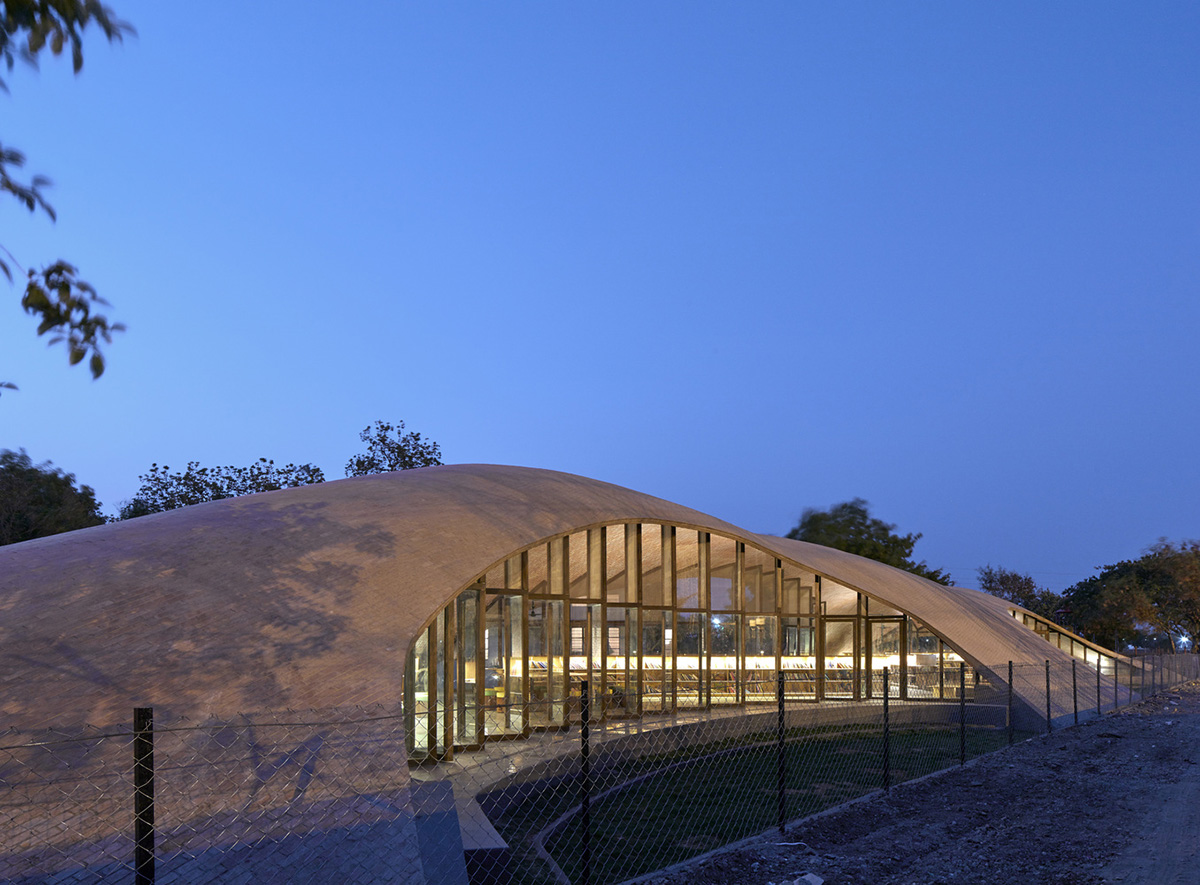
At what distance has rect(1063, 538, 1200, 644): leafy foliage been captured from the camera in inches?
2136

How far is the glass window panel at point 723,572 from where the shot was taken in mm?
20531

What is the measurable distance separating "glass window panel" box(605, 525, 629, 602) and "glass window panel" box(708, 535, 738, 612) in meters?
2.73

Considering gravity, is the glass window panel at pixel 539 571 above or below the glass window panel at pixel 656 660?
above

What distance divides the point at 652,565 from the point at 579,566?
247 centimetres

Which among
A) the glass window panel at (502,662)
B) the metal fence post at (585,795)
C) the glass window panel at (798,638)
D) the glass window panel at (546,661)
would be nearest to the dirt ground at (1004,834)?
the metal fence post at (585,795)

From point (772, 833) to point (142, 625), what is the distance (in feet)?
20.1

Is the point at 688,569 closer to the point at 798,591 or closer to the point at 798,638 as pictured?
the point at 798,591

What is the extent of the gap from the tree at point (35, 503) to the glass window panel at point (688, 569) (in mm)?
21863

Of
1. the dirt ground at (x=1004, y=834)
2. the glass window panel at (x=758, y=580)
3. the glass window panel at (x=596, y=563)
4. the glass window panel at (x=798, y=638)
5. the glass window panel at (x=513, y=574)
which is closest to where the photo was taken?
the dirt ground at (x=1004, y=834)

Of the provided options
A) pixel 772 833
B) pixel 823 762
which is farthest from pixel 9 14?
pixel 823 762

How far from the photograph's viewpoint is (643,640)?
1877 cm

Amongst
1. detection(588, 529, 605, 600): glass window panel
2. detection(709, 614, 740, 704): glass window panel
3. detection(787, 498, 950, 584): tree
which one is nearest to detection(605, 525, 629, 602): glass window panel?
detection(588, 529, 605, 600): glass window panel

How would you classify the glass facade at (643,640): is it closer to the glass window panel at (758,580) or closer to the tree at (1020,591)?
the glass window panel at (758,580)

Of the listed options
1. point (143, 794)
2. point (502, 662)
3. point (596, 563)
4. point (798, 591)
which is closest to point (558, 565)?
point (596, 563)
